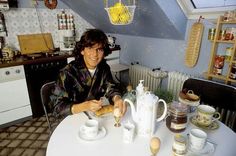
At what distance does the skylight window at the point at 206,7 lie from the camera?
1.83 meters

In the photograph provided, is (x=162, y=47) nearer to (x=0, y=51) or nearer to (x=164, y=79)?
(x=164, y=79)

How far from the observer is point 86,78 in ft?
4.82

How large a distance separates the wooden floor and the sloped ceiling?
1696mm

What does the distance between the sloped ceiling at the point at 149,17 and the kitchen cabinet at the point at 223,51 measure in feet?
1.44

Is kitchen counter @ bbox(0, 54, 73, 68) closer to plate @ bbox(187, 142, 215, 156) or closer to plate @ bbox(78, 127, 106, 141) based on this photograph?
plate @ bbox(78, 127, 106, 141)

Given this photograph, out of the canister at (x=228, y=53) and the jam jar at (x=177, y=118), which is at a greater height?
the canister at (x=228, y=53)

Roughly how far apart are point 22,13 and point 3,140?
1698mm

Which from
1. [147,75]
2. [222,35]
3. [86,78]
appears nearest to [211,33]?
[222,35]

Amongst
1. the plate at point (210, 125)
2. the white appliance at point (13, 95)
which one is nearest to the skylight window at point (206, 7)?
the plate at point (210, 125)

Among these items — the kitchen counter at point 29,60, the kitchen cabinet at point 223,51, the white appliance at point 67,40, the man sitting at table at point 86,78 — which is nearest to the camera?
the man sitting at table at point 86,78

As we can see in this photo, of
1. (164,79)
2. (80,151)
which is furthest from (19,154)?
(164,79)

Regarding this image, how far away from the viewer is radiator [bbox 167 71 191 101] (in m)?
2.22

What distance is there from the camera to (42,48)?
2826 millimetres

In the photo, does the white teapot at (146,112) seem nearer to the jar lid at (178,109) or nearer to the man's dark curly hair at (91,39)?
the jar lid at (178,109)
